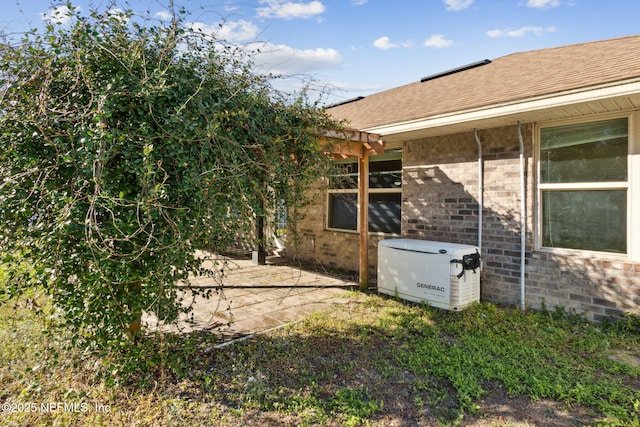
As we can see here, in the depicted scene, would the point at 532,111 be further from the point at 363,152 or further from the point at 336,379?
the point at 336,379

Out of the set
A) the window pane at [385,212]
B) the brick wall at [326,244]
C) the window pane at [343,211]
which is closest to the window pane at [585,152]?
the window pane at [385,212]

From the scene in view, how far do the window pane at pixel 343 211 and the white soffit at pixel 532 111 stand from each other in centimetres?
204

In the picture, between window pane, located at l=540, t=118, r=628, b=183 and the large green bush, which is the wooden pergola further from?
Result: the large green bush

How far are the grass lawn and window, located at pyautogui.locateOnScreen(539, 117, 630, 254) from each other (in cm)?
109

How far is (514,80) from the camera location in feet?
16.7

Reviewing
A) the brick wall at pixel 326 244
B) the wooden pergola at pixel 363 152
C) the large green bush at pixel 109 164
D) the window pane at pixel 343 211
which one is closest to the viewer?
the large green bush at pixel 109 164

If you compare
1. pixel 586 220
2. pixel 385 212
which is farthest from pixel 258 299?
pixel 586 220

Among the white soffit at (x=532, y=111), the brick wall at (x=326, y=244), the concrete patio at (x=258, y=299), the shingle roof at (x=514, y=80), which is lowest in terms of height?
the concrete patio at (x=258, y=299)

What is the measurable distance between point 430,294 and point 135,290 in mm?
3686

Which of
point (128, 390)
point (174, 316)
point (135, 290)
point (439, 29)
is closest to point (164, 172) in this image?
point (135, 290)

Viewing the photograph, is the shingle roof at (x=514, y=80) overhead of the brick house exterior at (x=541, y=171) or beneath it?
overhead

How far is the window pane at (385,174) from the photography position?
6.49m

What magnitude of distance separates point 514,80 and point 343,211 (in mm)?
3968

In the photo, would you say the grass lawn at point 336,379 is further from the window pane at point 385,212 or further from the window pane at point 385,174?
the window pane at point 385,174
